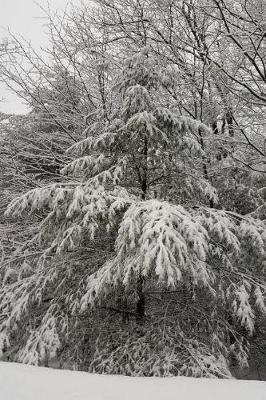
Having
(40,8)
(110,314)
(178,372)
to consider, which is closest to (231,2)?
(40,8)

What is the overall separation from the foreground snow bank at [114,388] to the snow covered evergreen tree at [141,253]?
1.06 metres

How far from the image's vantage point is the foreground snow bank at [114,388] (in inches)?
114

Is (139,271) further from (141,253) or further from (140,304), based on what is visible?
(140,304)

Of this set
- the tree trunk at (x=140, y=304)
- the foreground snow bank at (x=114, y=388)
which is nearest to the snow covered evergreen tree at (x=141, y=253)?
the tree trunk at (x=140, y=304)

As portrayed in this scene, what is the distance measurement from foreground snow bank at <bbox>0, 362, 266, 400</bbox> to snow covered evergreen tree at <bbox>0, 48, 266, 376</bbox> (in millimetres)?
1059

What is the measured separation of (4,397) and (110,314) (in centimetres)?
271

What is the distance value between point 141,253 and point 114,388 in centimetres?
138

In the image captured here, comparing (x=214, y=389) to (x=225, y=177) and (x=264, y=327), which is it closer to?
(x=264, y=327)

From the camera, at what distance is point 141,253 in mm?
3994

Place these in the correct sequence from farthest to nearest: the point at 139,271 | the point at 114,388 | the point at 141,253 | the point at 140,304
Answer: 1. the point at 140,304
2. the point at 139,271
3. the point at 141,253
4. the point at 114,388

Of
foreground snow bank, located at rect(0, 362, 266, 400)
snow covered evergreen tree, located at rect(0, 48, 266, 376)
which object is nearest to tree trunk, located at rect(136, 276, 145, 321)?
snow covered evergreen tree, located at rect(0, 48, 266, 376)

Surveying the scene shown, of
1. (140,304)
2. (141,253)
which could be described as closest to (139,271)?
(141,253)

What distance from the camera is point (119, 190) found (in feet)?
16.8

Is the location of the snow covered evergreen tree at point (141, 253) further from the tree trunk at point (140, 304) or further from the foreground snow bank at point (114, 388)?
the foreground snow bank at point (114, 388)
